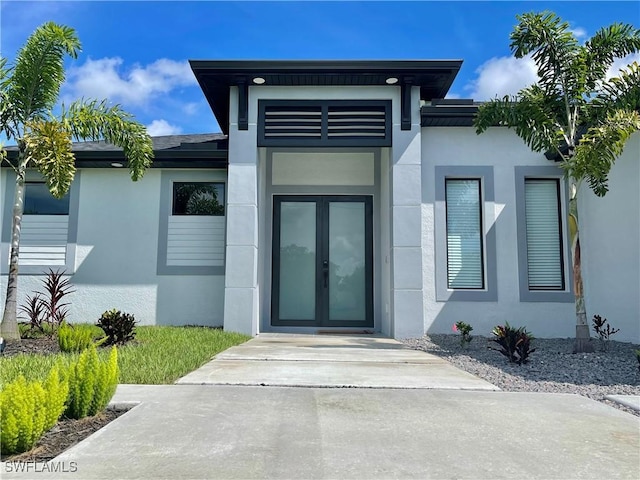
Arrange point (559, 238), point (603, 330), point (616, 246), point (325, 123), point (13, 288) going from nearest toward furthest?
1. point (13, 288)
2. point (603, 330)
3. point (616, 246)
4. point (325, 123)
5. point (559, 238)

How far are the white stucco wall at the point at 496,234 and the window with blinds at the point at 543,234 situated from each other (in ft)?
1.27

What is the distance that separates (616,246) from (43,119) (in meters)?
Answer: 10.7

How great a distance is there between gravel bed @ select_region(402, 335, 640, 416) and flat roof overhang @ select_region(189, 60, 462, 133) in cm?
491

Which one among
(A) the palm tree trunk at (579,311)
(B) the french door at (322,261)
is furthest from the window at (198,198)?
(A) the palm tree trunk at (579,311)

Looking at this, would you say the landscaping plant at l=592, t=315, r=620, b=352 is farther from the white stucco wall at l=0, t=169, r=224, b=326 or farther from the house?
the white stucco wall at l=0, t=169, r=224, b=326

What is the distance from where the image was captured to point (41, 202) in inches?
409

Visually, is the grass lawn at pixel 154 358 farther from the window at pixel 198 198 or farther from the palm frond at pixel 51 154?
the window at pixel 198 198

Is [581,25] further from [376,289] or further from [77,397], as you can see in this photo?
[77,397]

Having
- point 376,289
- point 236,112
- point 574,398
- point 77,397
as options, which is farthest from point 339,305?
point 77,397

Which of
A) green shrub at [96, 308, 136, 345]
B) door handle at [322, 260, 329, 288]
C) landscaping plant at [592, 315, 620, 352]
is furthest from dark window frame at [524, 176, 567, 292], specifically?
green shrub at [96, 308, 136, 345]

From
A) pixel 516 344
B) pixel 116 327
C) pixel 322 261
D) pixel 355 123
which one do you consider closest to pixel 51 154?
pixel 116 327

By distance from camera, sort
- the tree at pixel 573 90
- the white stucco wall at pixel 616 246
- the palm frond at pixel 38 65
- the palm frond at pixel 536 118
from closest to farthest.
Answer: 1. the tree at pixel 573 90
2. the palm frond at pixel 536 118
3. the palm frond at pixel 38 65
4. the white stucco wall at pixel 616 246

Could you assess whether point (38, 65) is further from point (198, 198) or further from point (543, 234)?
point (543, 234)

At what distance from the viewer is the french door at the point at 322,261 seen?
10352 millimetres
